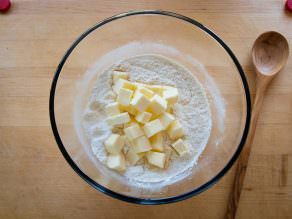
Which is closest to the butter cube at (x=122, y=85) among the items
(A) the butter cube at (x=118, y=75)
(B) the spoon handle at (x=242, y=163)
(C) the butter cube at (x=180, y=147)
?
(A) the butter cube at (x=118, y=75)

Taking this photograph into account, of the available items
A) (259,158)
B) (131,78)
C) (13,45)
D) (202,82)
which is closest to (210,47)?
(202,82)

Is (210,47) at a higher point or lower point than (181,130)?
higher

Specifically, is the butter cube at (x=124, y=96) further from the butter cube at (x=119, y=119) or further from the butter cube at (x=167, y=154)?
the butter cube at (x=167, y=154)

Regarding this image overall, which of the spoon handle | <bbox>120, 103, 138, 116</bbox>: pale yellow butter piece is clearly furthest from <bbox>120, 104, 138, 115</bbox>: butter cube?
the spoon handle

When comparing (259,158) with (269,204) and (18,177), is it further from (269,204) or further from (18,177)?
(18,177)

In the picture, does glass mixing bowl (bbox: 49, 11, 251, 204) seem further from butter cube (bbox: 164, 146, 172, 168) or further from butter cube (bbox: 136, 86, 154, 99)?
butter cube (bbox: 136, 86, 154, 99)
